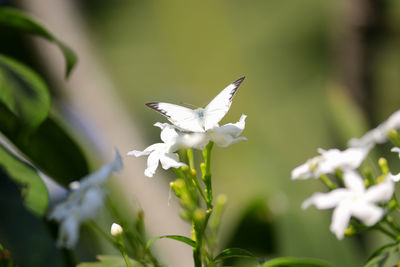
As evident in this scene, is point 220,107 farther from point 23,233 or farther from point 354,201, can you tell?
point 23,233

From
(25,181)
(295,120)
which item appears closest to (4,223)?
(25,181)

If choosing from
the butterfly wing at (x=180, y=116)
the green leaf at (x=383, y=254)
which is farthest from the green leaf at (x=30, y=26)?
the green leaf at (x=383, y=254)

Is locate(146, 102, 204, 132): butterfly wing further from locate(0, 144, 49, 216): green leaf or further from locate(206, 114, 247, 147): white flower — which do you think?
locate(0, 144, 49, 216): green leaf

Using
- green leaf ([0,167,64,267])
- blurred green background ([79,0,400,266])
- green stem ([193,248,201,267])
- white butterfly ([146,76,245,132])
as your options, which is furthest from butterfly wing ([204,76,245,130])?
blurred green background ([79,0,400,266])

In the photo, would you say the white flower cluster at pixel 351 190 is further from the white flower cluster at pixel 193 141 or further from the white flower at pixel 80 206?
the white flower at pixel 80 206

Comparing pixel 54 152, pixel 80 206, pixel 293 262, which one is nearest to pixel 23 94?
pixel 54 152

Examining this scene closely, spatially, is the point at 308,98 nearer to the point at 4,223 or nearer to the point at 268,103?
the point at 268,103
